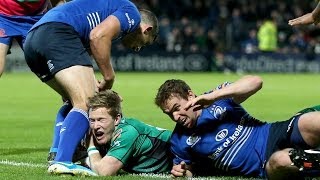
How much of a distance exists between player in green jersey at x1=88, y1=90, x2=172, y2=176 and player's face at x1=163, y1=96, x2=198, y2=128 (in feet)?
1.50

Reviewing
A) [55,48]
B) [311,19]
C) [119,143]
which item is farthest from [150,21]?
[311,19]

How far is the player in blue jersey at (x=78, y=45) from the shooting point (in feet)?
23.9

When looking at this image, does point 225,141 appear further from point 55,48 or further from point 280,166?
point 55,48

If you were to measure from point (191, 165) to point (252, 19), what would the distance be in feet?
96.2

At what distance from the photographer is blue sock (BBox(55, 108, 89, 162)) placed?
7.14 metres

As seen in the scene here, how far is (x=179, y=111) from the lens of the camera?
6.89 m

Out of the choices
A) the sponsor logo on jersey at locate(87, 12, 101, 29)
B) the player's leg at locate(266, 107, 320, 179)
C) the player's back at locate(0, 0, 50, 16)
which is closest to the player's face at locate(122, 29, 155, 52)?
the sponsor logo on jersey at locate(87, 12, 101, 29)

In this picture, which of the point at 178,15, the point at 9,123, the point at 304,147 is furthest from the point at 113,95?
the point at 178,15

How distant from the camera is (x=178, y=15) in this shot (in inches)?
1393

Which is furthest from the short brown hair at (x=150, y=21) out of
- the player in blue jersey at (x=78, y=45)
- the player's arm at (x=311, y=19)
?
the player's arm at (x=311, y=19)

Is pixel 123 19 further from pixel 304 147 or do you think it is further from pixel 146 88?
pixel 146 88

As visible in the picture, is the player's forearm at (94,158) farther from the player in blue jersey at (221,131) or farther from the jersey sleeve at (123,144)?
the player in blue jersey at (221,131)

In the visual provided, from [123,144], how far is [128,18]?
3.82 feet

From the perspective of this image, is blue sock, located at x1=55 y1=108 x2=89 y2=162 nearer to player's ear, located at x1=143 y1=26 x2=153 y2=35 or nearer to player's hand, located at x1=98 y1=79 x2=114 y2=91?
player's hand, located at x1=98 y1=79 x2=114 y2=91
